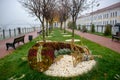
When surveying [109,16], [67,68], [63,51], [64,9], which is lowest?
[67,68]

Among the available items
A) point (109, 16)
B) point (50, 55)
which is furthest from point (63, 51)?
point (109, 16)

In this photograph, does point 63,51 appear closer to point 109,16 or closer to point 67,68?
point 67,68

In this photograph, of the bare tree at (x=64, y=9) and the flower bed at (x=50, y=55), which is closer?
the flower bed at (x=50, y=55)

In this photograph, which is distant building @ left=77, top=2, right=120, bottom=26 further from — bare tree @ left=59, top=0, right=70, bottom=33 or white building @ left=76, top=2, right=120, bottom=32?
bare tree @ left=59, top=0, right=70, bottom=33

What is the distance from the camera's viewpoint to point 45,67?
661 centimetres

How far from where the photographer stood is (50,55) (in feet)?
23.4

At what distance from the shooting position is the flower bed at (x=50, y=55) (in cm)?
667

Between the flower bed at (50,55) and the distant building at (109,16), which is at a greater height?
the distant building at (109,16)

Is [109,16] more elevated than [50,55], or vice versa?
[109,16]

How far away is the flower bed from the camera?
6.67 metres

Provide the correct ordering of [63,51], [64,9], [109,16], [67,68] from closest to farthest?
[67,68] < [63,51] < [64,9] < [109,16]

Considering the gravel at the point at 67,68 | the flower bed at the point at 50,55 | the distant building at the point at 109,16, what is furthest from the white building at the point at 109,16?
the gravel at the point at 67,68

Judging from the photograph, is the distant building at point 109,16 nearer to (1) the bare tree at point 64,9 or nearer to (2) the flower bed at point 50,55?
(1) the bare tree at point 64,9

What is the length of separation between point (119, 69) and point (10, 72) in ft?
14.9
